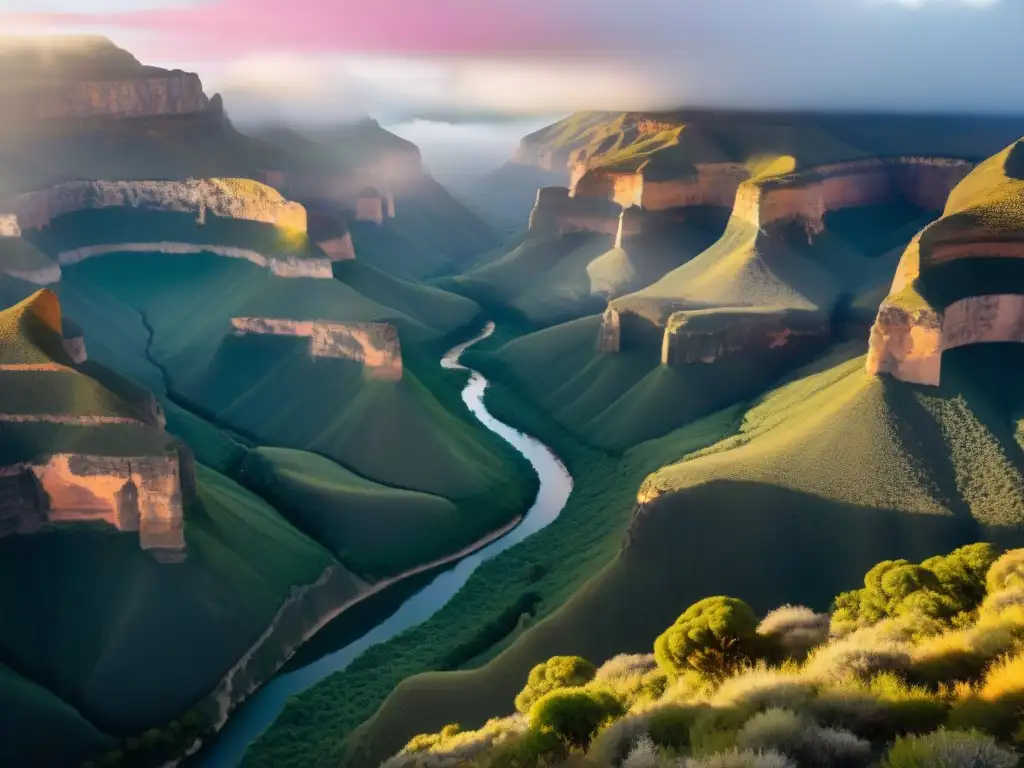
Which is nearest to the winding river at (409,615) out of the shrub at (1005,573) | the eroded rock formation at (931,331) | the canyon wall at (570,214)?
the eroded rock formation at (931,331)

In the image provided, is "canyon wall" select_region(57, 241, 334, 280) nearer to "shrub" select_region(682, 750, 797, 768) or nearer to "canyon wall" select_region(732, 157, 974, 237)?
"canyon wall" select_region(732, 157, 974, 237)

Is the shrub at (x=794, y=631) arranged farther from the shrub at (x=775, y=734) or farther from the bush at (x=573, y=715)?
the shrub at (x=775, y=734)

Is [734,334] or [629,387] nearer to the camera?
[734,334]

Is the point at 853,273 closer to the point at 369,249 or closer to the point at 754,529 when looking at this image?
the point at 754,529

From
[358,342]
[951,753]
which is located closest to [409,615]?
[358,342]

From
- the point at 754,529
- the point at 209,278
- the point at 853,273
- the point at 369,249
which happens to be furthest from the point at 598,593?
the point at 369,249

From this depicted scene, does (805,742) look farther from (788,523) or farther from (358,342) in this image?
(358,342)
